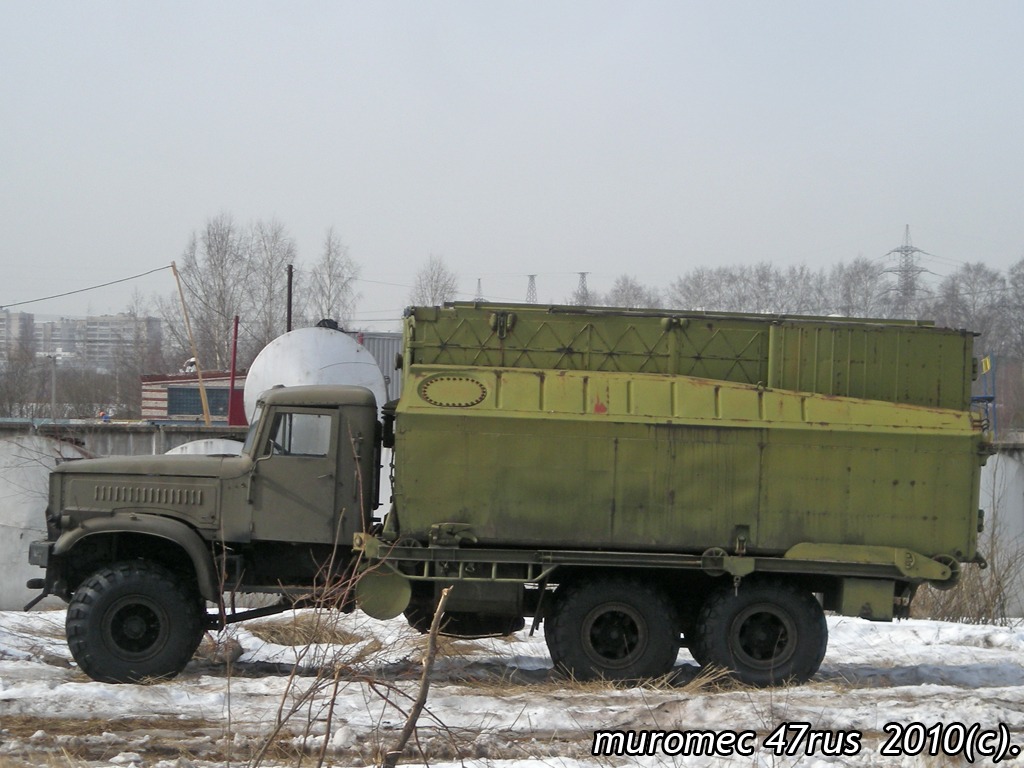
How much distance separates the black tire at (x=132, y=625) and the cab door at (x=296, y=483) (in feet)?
2.97

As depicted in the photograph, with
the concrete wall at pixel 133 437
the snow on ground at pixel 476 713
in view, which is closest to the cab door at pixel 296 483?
the snow on ground at pixel 476 713

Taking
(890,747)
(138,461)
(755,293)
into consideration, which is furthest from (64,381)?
(890,747)

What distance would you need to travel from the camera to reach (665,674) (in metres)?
8.79

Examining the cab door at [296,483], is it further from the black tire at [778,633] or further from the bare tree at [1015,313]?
the bare tree at [1015,313]

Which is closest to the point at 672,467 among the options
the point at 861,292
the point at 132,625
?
the point at 132,625

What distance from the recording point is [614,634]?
29.1 feet

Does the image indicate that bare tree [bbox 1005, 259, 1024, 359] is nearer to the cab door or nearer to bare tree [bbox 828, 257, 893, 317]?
bare tree [bbox 828, 257, 893, 317]

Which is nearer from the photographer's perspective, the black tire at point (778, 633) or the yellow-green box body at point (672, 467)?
the yellow-green box body at point (672, 467)

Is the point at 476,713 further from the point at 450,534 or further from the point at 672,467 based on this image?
the point at 672,467

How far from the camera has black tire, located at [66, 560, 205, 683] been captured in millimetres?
8312

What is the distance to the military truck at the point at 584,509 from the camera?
8.52m

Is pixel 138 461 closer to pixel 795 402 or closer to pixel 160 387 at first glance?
pixel 795 402

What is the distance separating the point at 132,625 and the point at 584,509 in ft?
13.2

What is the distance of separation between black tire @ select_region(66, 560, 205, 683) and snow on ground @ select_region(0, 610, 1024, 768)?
8.3 inches
